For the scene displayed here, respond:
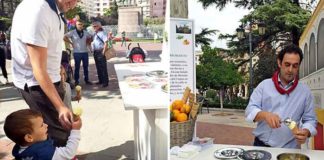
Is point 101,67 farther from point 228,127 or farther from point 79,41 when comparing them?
point 228,127

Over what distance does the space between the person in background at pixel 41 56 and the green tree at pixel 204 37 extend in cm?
57

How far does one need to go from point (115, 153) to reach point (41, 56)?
0.50m

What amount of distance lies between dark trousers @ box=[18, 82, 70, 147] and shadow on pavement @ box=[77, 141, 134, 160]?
16cm

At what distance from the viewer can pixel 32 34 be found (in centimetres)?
87

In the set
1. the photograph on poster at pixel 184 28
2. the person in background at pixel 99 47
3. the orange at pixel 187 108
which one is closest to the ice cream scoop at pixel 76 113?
the person in background at pixel 99 47

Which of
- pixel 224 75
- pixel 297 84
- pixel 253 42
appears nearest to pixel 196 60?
pixel 224 75

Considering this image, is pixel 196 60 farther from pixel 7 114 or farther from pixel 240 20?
pixel 7 114

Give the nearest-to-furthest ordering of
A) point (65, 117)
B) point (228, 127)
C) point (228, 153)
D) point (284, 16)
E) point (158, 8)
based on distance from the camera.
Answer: point (65, 117), point (228, 153), point (158, 8), point (284, 16), point (228, 127)

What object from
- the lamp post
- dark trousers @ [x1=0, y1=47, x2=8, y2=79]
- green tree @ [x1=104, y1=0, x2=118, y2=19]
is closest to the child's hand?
dark trousers @ [x1=0, y1=47, x2=8, y2=79]

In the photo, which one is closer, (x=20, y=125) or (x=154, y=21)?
(x=20, y=125)

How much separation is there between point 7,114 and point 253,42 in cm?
90

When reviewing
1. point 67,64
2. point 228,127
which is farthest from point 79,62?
point 228,127

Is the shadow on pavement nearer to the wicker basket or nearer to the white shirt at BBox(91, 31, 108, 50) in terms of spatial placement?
the wicker basket

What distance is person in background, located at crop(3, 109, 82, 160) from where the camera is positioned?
936mm
